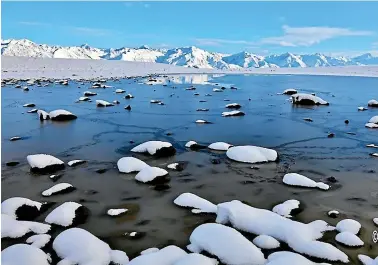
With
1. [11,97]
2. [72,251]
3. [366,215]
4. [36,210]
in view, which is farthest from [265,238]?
[11,97]

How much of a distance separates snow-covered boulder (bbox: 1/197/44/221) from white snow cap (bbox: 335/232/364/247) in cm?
627

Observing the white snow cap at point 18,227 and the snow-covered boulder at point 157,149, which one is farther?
the snow-covered boulder at point 157,149

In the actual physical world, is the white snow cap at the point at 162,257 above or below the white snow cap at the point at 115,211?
above

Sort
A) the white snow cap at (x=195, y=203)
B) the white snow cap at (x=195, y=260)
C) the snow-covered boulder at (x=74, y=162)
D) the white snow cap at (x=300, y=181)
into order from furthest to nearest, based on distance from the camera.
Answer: the snow-covered boulder at (x=74, y=162) → the white snow cap at (x=300, y=181) → the white snow cap at (x=195, y=203) → the white snow cap at (x=195, y=260)

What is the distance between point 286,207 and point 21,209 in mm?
5859

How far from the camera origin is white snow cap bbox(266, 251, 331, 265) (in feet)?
18.2

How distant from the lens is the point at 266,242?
6410mm

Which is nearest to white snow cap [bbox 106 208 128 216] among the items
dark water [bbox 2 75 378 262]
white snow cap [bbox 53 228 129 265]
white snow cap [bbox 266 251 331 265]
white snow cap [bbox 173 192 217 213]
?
dark water [bbox 2 75 378 262]

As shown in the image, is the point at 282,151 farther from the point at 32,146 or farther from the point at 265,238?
the point at 32,146

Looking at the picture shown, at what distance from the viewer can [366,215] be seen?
24.9 feet

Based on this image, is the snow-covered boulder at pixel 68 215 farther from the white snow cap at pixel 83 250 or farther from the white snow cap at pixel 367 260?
the white snow cap at pixel 367 260

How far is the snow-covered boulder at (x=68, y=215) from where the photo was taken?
724 cm

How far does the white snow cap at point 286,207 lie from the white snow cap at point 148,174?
10.9ft

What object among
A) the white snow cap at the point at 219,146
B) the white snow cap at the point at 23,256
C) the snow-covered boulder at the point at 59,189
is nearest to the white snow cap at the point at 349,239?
the white snow cap at the point at 23,256
